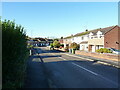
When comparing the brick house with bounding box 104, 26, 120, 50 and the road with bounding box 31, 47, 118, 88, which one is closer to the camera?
the road with bounding box 31, 47, 118, 88

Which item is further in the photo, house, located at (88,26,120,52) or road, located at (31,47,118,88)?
house, located at (88,26,120,52)

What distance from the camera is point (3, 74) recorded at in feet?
19.7

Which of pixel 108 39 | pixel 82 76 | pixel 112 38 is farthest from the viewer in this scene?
pixel 112 38

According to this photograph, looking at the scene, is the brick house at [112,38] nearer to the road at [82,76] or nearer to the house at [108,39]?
the house at [108,39]

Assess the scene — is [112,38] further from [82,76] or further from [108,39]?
[82,76]

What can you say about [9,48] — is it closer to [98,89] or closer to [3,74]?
[3,74]

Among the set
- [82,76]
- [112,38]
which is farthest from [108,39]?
[82,76]

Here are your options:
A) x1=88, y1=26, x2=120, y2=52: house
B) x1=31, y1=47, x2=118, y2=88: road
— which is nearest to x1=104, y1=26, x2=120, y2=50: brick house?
x1=88, y1=26, x2=120, y2=52: house

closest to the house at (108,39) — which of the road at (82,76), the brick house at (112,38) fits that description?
the brick house at (112,38)

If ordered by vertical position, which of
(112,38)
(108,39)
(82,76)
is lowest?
(82,76)

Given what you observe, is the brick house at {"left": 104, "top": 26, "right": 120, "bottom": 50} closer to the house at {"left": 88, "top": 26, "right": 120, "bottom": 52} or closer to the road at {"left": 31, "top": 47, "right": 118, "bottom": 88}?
the house at {"left": 88, "top": 26, "right": 120, "bottom": 52}

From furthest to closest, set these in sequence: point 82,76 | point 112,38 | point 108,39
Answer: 1. point 112,38
2. point 108,39
3. point 82,76

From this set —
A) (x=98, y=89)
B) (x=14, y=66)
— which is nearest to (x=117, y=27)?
(x=98, y=89)

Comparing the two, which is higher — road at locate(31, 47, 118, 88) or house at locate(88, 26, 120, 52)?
house at locate(88, 26, 120, 52)
